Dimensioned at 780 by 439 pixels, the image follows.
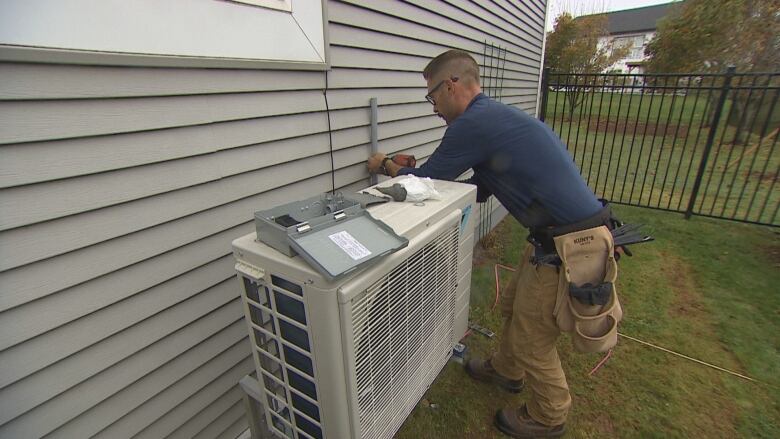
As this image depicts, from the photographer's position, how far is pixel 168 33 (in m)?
1.27

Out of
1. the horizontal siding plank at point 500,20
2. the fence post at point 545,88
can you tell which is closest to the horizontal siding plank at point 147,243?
the horizontal siding plank at point 500,20

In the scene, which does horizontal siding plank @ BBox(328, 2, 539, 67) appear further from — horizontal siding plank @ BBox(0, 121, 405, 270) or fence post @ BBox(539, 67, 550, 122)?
fence post @ BBox(539, 67, 550, 122)

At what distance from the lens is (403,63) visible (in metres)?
2.73

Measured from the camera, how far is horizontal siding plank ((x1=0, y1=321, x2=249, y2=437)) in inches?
47.7

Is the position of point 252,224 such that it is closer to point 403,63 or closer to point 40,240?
point 40,240

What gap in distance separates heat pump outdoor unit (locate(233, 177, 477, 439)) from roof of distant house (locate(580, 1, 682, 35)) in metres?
41.4

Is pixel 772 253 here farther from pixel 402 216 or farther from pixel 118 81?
pixel 118 81

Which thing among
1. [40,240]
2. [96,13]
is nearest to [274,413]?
[40,240]

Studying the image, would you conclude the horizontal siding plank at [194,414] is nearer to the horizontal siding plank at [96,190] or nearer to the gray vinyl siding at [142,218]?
the gray vinyl siding at [142,218]

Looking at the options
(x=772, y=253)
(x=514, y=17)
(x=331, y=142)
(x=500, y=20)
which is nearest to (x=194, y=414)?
(x=331, y=142)

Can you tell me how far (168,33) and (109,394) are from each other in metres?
1.41

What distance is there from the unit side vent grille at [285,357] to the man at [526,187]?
3.72 ft

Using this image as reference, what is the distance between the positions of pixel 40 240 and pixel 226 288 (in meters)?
0.75

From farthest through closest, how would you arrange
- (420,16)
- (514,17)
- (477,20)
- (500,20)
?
(514,17) < (500,20) < (477,20) < (420,16)
